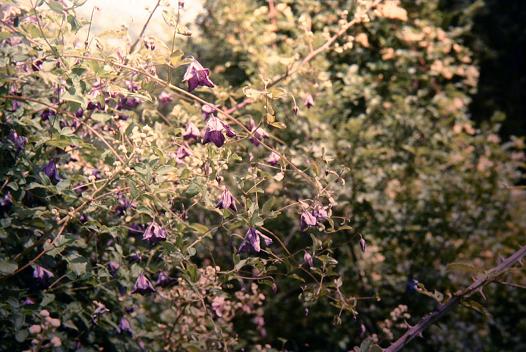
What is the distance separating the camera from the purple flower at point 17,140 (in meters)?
1.70

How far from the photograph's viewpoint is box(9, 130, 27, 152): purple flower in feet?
5.59

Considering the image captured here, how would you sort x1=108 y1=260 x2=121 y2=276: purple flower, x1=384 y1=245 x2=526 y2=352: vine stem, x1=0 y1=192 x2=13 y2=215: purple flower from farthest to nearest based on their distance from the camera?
x1=108 y1=260 x2=121 y2=276: purple flower → x1=0 y1=192 x2=13 y2=215: purple flower → x1=384 y1=245 x2=526 y2=352: vine stem

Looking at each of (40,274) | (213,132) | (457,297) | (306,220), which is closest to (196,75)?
(213,132)

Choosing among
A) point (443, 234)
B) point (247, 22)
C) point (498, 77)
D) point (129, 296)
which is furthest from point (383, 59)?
point (498, 77)

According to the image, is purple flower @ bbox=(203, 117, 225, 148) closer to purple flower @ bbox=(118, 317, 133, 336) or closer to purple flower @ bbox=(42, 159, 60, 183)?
purple flower @ bbox=(42, 159, 60, 183)

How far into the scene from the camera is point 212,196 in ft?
6.13

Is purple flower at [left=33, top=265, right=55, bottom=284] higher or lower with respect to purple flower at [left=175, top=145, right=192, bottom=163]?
lower

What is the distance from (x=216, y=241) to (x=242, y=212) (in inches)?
85.0


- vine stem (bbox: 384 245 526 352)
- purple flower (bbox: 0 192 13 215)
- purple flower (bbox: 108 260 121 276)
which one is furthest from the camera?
purple flower (bbox: 108 260 121 276)

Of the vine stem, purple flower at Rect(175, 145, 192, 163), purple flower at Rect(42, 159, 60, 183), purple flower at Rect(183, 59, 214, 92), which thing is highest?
purple flower at Rect(183, 59, 214, 92)

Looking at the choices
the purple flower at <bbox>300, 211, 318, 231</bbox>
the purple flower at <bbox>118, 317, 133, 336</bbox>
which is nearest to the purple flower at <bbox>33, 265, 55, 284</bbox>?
the purple flower at <bbox>118, 317, 133, 336</bbox>

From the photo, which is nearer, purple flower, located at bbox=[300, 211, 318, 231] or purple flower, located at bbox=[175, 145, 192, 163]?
purple flower, located at bbox=[300, 211, 318, 231]

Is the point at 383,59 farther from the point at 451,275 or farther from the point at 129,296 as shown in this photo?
the point at 129,296

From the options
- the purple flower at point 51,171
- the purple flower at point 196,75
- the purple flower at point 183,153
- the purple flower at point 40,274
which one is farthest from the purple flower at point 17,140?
the purple flower at point 196,75
